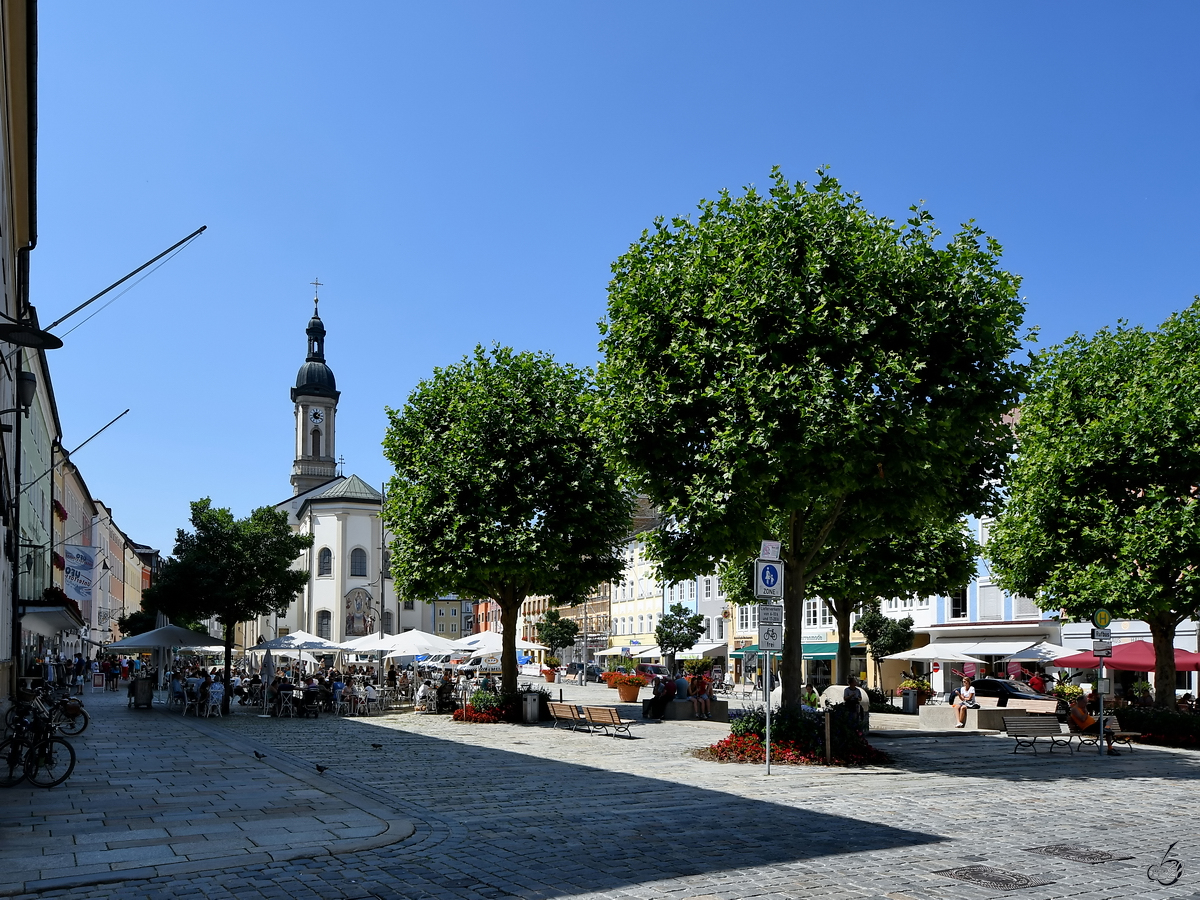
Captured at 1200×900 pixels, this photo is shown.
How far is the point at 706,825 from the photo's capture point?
39.1ft

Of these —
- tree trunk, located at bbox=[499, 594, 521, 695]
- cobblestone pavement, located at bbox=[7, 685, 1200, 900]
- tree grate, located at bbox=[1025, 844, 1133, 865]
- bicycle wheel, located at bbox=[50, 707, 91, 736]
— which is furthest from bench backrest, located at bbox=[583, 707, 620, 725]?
tree grate, located at bbox=[1025, 844, 1133, 865]

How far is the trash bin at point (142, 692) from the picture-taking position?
37094 millimetres

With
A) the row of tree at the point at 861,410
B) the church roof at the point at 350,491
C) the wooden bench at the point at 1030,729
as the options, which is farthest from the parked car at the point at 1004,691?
the church roof at the point at 350,491

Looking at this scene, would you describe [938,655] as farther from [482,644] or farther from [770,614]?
[770,614]

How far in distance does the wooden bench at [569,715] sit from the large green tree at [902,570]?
275 inches

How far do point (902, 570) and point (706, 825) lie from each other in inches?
876

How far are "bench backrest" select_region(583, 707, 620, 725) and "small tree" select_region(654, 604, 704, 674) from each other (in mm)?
41198

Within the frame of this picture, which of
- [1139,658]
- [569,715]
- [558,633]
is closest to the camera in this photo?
[569,715]

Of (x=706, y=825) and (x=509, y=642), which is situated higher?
(x=509, y=642)

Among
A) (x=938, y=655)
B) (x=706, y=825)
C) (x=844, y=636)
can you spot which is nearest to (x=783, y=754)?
(x=706, y=825)

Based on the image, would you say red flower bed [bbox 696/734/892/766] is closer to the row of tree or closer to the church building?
the row of tree

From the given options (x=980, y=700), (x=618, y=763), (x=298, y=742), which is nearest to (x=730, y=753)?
(x=618, y=763)

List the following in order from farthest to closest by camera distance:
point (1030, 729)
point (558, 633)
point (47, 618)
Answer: point (558, 633), point (47, 618), point (1030, 729)

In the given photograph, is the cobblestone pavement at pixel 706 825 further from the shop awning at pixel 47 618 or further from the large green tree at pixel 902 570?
the large green tree at pixel 902 570
